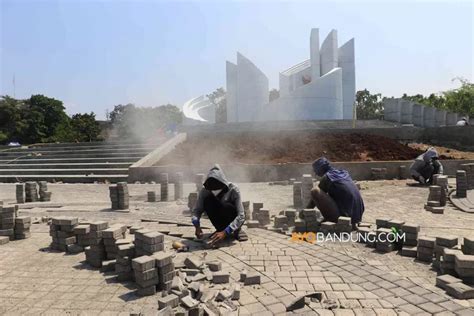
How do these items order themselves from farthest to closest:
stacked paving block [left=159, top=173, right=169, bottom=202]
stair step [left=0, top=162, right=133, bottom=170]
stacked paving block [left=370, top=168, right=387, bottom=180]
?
stair step [left=0, top=162, right=133, bottom=170] < stacked paving block [left=370, top=168, right=387, bottom=180] < stacked paving block [left=159, top=173, right=169, bottom=202]

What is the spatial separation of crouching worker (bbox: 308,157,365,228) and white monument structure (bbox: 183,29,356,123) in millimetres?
23311

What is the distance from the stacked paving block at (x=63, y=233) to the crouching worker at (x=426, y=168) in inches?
393

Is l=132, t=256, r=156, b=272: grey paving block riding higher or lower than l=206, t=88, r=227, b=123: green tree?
lower

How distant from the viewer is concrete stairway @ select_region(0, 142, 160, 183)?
612 inches

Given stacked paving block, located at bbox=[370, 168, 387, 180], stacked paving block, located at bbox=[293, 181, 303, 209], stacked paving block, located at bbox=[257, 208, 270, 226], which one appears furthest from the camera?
stacked paving block, located at bbox=[370, 168, 387, 180]

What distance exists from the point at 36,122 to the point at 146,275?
1610 inches

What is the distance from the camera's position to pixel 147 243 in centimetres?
426

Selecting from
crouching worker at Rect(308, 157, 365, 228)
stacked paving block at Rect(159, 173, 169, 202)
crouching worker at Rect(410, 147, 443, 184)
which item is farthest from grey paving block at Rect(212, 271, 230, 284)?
crouching worker at Rect(410, 147, 443, 184)

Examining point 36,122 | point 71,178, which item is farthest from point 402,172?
point 36,122

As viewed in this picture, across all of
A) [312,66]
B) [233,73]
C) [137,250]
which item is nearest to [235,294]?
[137,250]

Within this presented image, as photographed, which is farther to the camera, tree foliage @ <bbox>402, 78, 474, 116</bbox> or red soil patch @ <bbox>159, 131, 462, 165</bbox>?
tree foliage @ <bbox>402, 78, 474, 116</bbox>

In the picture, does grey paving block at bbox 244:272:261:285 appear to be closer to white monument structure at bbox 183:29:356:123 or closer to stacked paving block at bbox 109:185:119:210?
stacked paving block at bbox 109:185:119:210

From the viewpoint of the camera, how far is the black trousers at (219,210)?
5.43m

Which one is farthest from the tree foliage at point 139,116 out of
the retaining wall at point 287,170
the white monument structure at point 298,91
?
the retaining wall at point 287,170
